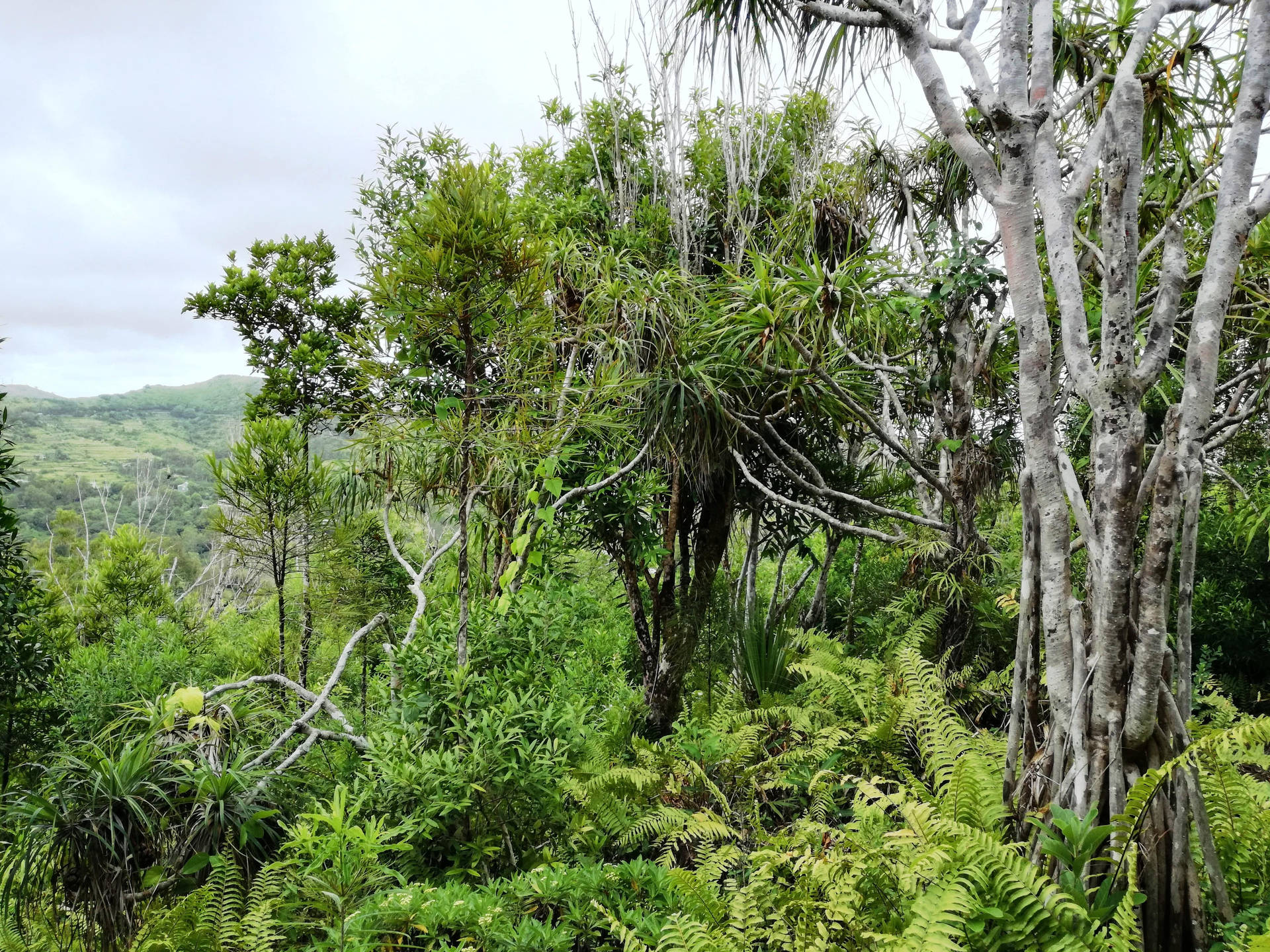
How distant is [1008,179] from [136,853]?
3.32 m

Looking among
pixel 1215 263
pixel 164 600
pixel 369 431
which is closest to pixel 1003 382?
pixel 1215 263

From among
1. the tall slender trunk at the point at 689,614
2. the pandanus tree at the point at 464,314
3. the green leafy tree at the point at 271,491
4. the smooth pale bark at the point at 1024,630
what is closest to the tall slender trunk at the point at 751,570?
the tall slender trunk at the point at 689,614

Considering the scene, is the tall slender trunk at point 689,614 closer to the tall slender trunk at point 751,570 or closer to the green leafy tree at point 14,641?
the tall slender trunk at point 751,570

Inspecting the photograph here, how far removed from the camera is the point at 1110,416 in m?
1.79

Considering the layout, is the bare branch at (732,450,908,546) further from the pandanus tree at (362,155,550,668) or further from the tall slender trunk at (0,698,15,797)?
the tall slender trunk at (0,698,15,797)

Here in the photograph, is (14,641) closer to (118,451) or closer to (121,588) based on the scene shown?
(121,588)

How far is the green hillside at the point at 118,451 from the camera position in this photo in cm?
2777

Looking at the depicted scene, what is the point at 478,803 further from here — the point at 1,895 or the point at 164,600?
the point at 164,600

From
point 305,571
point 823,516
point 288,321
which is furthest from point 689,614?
point 288,321

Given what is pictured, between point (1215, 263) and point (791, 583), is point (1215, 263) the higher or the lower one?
the higher one

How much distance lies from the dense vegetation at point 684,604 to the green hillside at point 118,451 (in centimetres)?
2115

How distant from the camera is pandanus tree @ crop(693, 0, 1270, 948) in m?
1.66

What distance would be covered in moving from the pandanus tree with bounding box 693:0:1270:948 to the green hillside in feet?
80.3

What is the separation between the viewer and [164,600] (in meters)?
6.98
